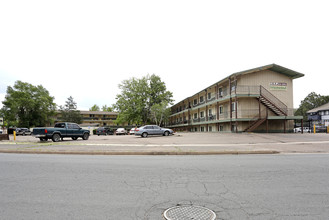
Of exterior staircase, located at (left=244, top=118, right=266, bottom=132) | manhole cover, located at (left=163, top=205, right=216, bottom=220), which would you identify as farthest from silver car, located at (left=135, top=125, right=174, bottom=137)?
manhole cover, located at (left=163, top=205, right=216, bottom=220)

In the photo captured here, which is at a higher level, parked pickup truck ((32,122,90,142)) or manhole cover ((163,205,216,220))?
A: parked pickup truck ((32,122,90,142))

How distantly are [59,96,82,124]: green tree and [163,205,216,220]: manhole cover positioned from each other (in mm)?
76999

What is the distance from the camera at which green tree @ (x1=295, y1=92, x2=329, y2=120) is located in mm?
72625

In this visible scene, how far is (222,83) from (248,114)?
21.6ft

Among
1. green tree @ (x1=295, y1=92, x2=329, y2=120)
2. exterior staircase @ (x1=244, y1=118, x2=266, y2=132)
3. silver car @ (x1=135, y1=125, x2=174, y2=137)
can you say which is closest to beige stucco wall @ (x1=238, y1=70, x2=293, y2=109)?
exterior staircase @ (x1=244, y1=118, x2=266, y2=132)

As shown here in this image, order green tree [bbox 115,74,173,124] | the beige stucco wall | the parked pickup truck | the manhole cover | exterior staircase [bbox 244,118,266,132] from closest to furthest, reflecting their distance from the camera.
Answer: the manhole cover → the parked pickup truck → exterior staircase [bbox 244,118,266,132] → the beige stucco wall → green tree [bbox 115,74,173,124]

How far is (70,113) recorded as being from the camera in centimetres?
7506

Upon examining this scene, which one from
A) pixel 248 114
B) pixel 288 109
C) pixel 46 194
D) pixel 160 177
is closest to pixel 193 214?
pixel 160 177

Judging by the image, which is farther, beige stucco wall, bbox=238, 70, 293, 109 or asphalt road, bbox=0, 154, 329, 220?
beige stucco wall, bbox=238, 70, 293, 109

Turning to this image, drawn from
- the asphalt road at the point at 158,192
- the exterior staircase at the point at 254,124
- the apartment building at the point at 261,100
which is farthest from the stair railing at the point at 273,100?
the asphalt road at the point at 158,192

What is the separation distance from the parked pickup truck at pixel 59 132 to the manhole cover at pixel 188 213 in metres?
18.8

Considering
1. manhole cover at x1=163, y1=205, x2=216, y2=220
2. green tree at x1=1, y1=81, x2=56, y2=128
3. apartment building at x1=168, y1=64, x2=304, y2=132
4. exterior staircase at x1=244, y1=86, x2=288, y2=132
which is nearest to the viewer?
manhole cover at x1=163, y1=205, x2=216, y2=220

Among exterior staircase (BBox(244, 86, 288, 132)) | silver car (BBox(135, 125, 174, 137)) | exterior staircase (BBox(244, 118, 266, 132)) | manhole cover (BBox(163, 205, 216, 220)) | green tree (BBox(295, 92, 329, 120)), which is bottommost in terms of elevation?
manhole cover (BBox(163, 205, 216, 220))

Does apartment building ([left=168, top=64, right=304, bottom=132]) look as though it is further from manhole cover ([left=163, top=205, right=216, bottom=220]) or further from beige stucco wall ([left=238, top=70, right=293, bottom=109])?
manhole cover ([left=163, top=205, right=216, bottom=220])
